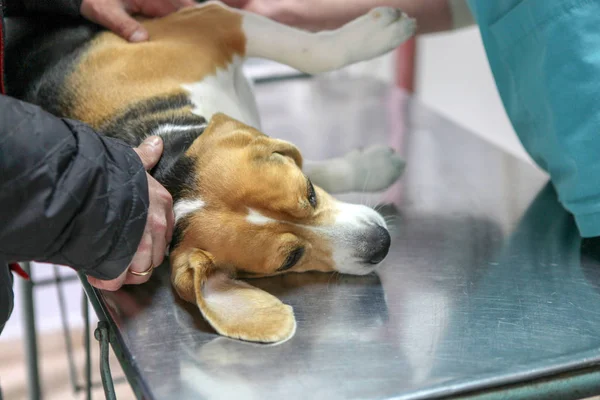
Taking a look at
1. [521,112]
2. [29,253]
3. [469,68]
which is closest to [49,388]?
[29,253]

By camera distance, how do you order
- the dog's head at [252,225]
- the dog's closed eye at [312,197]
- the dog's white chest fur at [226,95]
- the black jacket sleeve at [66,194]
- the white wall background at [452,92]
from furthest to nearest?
the white wall background at [452,92] → the dog's white chest fur at [226,95] → the dog's closed eye at [312,197] → the dog's head at [252,225] → the black jacket sleeve at [66,194]

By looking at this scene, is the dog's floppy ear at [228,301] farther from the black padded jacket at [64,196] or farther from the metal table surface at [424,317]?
the black padded jacket at [64,196]

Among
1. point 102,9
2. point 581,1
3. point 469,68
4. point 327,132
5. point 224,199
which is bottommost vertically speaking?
point 469,68

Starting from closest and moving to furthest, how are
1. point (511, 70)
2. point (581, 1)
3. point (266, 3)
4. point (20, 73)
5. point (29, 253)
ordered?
1. point (29, 253)
2. point (581, 1)
3. point (511, 70)
4. point (20, 73)
5. point (266, 3)

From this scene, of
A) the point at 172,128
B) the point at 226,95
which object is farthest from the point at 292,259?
the point at 226,95

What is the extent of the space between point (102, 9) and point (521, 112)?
1.03m

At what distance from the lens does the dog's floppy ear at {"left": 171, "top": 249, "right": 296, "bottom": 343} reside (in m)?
1.08

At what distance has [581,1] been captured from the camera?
123 cm

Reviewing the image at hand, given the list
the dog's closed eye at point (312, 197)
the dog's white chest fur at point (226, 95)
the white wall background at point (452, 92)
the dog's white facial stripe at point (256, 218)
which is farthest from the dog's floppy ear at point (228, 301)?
the white wall background at point (452, 92)

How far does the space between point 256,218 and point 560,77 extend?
645 millimetres

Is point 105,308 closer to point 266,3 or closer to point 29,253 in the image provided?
point 29,253

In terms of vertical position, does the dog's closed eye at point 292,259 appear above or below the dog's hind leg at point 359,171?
above

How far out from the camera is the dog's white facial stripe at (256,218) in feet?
4.13

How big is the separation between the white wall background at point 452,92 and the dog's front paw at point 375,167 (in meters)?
1.39
